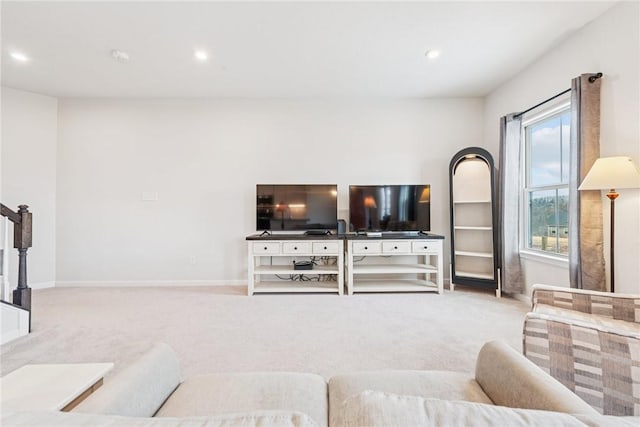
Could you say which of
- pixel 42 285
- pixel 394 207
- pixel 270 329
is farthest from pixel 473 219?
pixel 42 285

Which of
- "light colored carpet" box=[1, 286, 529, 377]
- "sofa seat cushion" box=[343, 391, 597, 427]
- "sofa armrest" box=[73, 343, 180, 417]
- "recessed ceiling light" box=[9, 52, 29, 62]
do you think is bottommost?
"light colored carpet" box=[1, 286, 529, 377]

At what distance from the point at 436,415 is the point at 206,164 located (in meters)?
4.24

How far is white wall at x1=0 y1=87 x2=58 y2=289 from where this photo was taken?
371 cm

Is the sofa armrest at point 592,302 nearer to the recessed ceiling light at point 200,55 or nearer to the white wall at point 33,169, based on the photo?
the recessed ceiling light at point 200,55

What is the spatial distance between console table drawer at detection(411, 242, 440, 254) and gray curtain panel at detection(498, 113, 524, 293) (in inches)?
30.9

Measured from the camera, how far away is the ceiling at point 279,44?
7.65 ft

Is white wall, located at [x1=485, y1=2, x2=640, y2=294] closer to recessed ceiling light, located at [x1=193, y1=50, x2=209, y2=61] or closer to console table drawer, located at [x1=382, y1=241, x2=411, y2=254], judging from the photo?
console table drawer, located at [x1=382, y1=241, x2=411, y2=254]

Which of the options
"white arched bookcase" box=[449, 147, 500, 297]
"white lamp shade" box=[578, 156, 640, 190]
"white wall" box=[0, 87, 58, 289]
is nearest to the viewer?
"white lamp shade" box=[578, 156, 640, 190]

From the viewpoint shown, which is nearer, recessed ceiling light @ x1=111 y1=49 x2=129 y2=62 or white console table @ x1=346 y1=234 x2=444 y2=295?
recessed ceiling light @ x1=111 y1=49 x2=129 y2=62

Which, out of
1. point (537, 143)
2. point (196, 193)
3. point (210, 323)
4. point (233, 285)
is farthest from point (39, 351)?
point (537, 143)

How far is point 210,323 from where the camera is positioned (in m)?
2.67

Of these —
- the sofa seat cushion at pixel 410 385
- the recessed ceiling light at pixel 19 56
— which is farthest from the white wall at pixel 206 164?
the sofa seat cushion at pixel 410 385

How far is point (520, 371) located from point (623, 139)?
255 cm

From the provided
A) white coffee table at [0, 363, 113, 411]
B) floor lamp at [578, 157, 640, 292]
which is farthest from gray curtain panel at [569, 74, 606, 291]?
white coffee table at [0, 363, 113, 411]
